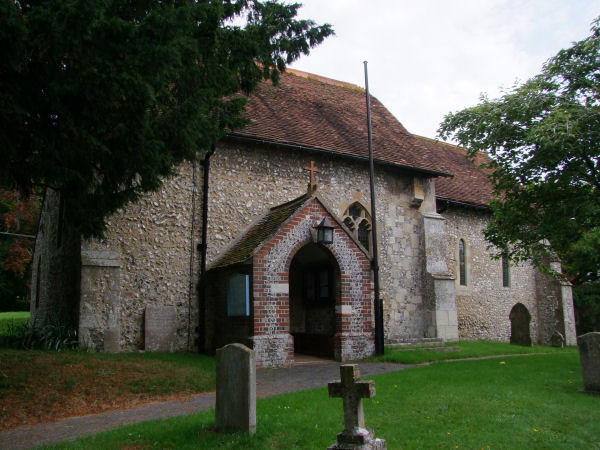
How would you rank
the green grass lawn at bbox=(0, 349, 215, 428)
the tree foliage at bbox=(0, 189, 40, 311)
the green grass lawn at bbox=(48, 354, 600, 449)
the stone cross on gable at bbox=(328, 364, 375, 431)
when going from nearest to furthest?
the stone cross on gable at bbox=(328, 364, 375, 431) < the green grass lawn at bbox=(48, 354, 600, 449) < the green grass lawn at bbox=(0, 349, 215, 428) < the tree foliage at bbox=(0, 189, 40, 311)

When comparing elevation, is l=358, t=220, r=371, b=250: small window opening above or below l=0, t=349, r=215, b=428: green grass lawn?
above

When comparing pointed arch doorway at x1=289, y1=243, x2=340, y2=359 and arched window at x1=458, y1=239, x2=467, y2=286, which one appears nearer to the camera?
pointed arch doorway at x1=289, y1=243, x2=340, y2=359

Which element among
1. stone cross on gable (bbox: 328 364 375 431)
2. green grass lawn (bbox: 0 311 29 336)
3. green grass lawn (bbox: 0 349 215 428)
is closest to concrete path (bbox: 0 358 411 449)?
green grass lawn (bbox: 0 349 215 428)

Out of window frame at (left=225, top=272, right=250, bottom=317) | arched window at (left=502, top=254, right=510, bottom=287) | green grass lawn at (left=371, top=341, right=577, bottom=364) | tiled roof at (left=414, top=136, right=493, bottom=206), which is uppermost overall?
tiled roof at (left=414, top=136, right=493, bottom=206)

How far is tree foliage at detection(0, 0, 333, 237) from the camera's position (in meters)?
6.37

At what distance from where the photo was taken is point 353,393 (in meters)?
5.36

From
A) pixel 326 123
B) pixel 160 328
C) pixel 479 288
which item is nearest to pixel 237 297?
pixel 160 328

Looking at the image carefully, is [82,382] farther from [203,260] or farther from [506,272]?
[506,272]

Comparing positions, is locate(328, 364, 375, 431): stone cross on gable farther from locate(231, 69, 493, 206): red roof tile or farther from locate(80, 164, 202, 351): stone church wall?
locate(231, 69, 493, 206): red roof tile

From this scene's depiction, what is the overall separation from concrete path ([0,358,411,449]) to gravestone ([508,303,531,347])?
13.2 metres

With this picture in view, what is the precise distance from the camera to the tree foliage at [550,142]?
11.8 metres

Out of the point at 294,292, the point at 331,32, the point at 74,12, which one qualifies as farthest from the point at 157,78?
the point at 294,292

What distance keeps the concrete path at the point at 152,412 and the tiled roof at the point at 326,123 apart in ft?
22.3

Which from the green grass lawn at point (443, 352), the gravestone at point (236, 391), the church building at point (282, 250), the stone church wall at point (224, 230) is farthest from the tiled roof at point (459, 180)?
the gravestone at point (236, 391)
